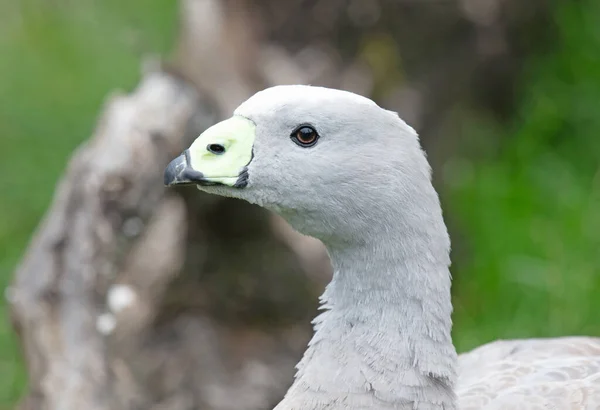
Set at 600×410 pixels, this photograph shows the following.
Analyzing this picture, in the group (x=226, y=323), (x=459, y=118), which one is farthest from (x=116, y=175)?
(x=459, y=118)

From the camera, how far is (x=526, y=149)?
218 inches

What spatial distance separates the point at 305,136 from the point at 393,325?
1.63 ft

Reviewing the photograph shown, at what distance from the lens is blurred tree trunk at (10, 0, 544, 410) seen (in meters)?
3.39

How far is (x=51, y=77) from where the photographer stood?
21.4 feet

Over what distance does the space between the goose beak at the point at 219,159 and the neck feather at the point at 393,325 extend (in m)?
0.32

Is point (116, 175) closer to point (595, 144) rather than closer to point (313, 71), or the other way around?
point (313, 71)

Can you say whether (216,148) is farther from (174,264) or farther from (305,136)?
(174,264)

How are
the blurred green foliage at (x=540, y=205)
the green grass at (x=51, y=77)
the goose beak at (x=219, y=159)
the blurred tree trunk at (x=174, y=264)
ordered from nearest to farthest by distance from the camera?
the goose beak at (x=219, y=159) → the blurred tree trunk at (x=174, y=264) → the blurred green foliage at (x=540, y=205) → the green grass at (x=51, y=77)

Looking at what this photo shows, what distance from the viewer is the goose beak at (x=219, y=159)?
2186 millimetres

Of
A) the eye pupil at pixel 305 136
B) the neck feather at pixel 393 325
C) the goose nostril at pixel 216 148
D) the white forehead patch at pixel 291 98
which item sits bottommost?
the neck feather at pixel 393 325

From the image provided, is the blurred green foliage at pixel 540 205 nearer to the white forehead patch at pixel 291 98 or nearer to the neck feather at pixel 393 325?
the neck feather at pixel 393 325

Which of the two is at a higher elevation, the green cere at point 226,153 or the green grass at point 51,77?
the green grass at point 51,77

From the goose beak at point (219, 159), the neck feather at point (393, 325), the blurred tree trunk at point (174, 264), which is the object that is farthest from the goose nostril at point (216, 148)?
the blurred tree trunk at point (174, 264)

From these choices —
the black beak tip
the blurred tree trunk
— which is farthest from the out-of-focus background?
the black beak tip
